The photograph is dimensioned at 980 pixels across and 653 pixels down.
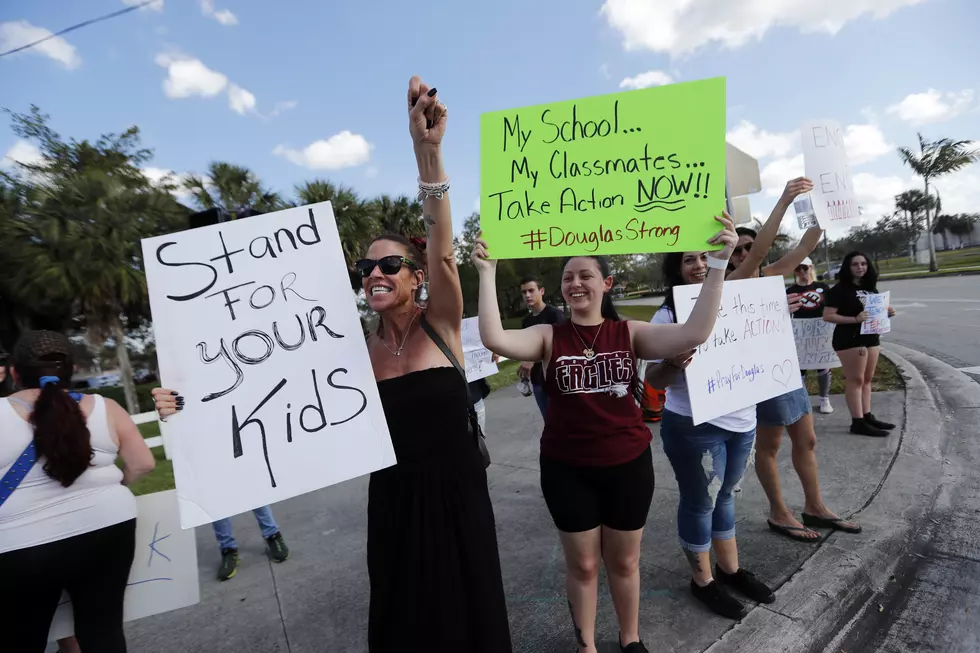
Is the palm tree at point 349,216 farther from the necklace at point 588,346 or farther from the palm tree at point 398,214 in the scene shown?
the necklace at point 588,346

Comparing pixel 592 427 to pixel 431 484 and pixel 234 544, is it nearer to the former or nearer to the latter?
pixel 431 484

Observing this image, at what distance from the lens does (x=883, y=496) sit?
3369mm

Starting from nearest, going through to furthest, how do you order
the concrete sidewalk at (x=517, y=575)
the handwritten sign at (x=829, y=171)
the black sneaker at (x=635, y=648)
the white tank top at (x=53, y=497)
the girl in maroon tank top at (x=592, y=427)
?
the white tank top at (x=53, y=497) → the girl in maroon tank top at (x=592, y=427) → the black sneaker at (x=635, y=648) → the concrete sidewalk at (x=517, y=575) → the handwritten sign at (x=829, y=171)

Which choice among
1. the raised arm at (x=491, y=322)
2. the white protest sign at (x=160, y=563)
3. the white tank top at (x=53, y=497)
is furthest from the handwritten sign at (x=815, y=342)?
the white tank top at (x=53, y=497)

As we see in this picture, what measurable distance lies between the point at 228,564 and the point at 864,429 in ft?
18.6

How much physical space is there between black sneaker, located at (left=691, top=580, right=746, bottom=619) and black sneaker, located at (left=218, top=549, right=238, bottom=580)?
3110 mm

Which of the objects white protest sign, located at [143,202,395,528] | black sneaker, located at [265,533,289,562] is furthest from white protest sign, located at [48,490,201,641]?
black sneaker, located at [265,533,289,562]

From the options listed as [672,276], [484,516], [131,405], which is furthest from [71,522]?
[131,405]

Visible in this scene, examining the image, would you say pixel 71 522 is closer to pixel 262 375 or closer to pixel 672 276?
pixel 262 375

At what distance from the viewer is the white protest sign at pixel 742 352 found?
220cm

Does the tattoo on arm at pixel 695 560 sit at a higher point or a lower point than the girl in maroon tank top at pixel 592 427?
lower

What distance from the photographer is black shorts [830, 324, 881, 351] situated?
4.68 metres

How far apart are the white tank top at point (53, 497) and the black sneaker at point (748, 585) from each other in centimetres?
289

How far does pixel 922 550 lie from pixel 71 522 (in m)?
4.25
